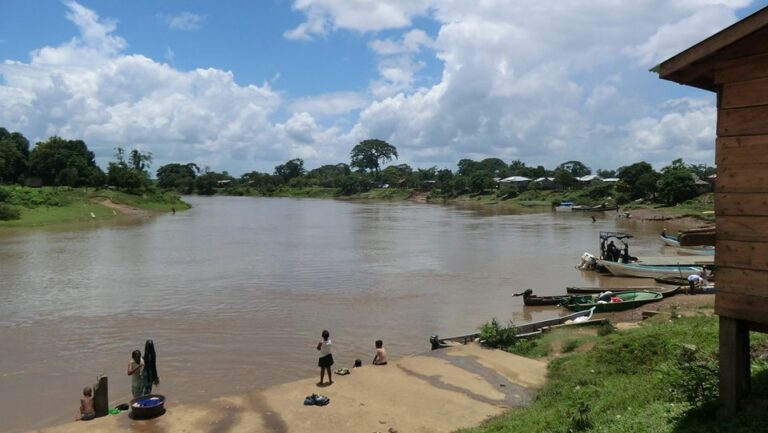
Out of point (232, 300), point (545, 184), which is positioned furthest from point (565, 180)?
point (232, 300)

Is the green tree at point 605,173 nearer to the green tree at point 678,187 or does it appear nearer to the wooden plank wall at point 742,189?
the green tree at point 678,187

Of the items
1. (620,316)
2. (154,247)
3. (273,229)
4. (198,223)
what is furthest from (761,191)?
(198,223)

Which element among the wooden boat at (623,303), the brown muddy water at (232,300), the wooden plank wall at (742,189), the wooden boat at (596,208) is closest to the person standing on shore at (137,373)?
the brown muddy water at (232,300)

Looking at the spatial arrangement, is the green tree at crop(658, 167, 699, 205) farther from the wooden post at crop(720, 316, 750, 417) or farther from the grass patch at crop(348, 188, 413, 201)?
the wooden post at crop(720, 316, 750, 417)

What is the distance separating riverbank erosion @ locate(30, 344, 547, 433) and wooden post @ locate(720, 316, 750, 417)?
5268 mm

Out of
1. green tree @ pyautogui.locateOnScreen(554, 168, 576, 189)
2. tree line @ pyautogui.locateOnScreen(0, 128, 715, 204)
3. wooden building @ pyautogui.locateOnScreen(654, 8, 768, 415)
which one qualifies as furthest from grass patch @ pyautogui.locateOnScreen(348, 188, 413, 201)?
wooden building @ pyautogui.locateOnScreen(654, 8, 768, 415)

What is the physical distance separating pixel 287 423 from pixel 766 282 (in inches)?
334

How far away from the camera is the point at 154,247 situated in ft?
146

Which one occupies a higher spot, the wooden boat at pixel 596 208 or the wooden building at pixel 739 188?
the wooden building at pixel 739 188

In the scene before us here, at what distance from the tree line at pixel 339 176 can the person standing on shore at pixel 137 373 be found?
2949 inches

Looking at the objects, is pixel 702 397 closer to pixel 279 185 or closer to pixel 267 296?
pixel 267 296

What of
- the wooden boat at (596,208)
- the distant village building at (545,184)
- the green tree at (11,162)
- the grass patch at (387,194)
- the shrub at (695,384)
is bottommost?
the shrub at (695,384)

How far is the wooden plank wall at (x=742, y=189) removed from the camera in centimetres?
646

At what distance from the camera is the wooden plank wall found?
6457 mm
